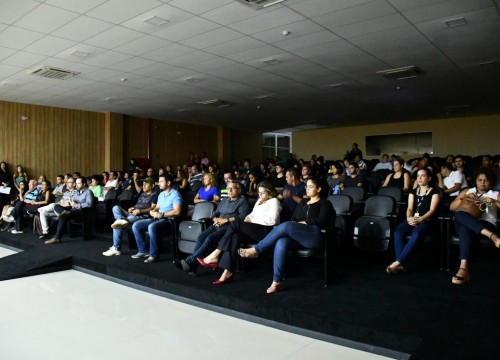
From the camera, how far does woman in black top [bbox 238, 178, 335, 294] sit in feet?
11.0

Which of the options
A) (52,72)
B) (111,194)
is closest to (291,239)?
(111,194)

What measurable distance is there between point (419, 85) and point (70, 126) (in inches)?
340

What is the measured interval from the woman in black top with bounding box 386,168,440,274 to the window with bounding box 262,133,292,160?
14011 millimetres

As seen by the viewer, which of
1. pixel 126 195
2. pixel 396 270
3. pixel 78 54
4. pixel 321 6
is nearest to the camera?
pixel 396 270

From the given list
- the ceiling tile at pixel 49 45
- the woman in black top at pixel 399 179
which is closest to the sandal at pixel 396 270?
the woman in black top at pixel 399 179

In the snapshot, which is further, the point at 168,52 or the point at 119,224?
the point at 168,52

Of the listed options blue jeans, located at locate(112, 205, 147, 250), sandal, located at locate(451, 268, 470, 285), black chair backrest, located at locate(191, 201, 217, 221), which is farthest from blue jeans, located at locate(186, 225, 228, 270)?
sandal, located at locate(451, 268, 470, 285)

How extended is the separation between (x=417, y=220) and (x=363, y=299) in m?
1.02

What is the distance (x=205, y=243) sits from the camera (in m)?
3.87

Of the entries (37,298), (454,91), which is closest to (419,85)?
(454,91)

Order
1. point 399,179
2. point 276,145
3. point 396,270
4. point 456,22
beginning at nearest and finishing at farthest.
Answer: point 396,270 < point 456,22 < point 399,179 < point 276,145

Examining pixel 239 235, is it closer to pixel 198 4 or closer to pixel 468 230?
pixel 468 230

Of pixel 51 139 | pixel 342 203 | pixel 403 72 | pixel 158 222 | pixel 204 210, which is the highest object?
pixel 403 72

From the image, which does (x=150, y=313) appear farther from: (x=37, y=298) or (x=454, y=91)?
(x=454, y=91)
